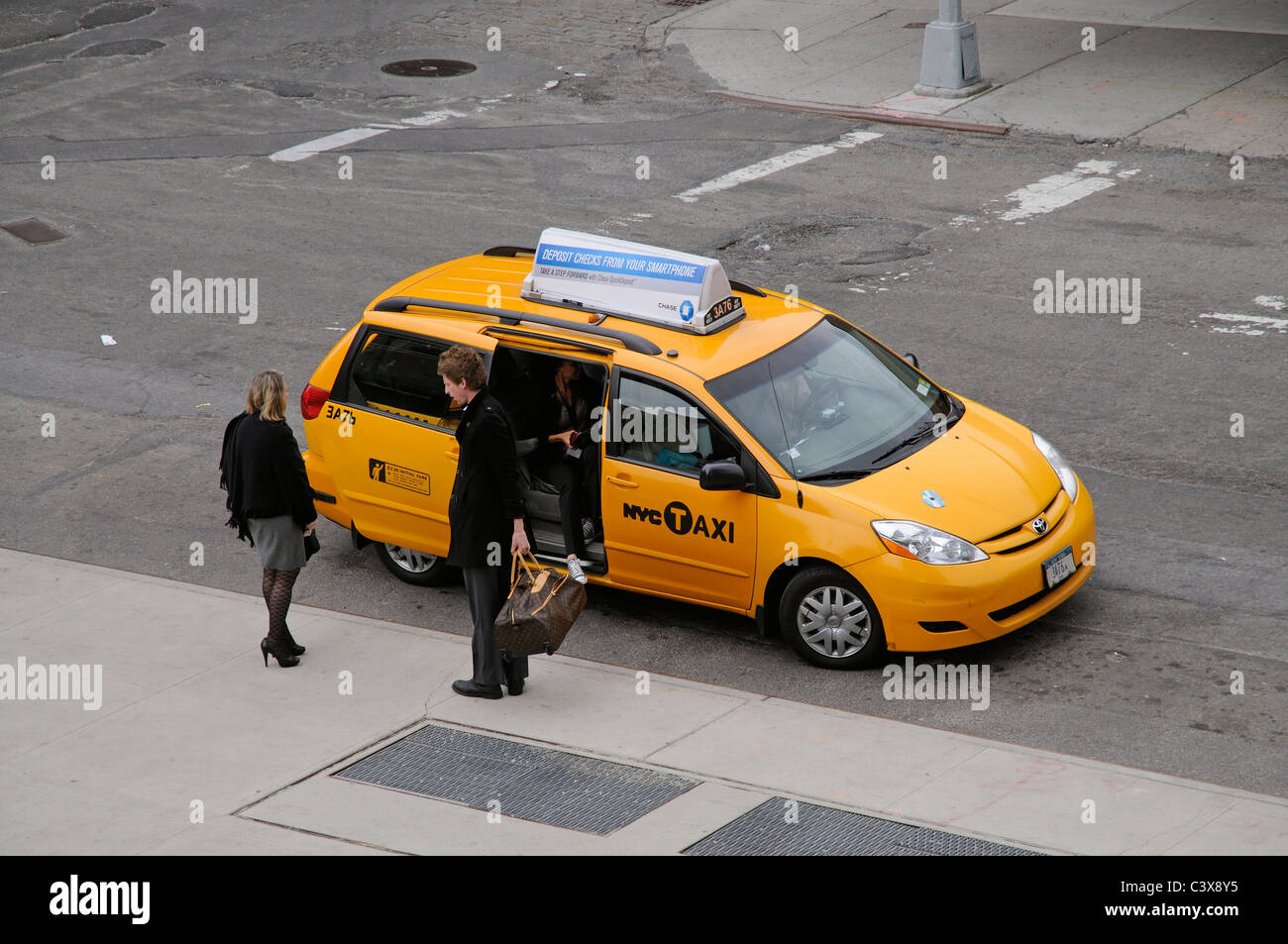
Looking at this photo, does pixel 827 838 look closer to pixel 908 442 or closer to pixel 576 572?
pixel 576 572

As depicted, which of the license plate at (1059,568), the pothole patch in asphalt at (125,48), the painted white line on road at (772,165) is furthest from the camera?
the pothole patch in asphalt at (125,48)

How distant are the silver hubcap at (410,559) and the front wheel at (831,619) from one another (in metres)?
2.28

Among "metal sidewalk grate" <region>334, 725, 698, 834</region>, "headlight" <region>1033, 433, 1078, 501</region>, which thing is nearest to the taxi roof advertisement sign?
"headlight" <region>1033, 433, 1078, 501</region>

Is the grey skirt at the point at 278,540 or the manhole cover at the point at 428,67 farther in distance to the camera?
the manhole cover at the point at 428,67

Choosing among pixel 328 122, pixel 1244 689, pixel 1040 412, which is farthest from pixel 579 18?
pixel 1244 689

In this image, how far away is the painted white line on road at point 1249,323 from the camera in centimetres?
1255

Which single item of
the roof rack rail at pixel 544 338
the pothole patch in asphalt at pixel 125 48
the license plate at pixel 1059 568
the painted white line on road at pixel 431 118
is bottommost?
the license plate at pixel 1059 568

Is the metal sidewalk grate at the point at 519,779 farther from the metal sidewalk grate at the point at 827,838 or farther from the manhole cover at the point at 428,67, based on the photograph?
the manhole cover at the point at 428,67

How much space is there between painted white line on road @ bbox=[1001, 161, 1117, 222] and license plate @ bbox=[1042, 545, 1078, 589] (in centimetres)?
790

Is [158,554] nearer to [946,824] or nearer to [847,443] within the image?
[847,443]

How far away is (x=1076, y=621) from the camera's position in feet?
28.5

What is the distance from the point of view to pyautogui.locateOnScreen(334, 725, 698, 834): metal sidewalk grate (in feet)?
22.7

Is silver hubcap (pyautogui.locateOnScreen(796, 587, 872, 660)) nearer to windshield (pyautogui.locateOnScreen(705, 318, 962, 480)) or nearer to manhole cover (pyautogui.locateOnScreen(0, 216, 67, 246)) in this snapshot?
windshield (pyautogui.locateOnScreen(705, 318, 962, 480))

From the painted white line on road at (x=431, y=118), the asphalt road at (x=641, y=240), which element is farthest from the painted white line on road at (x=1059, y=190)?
the painted white line on road at (x=431, y=118)
